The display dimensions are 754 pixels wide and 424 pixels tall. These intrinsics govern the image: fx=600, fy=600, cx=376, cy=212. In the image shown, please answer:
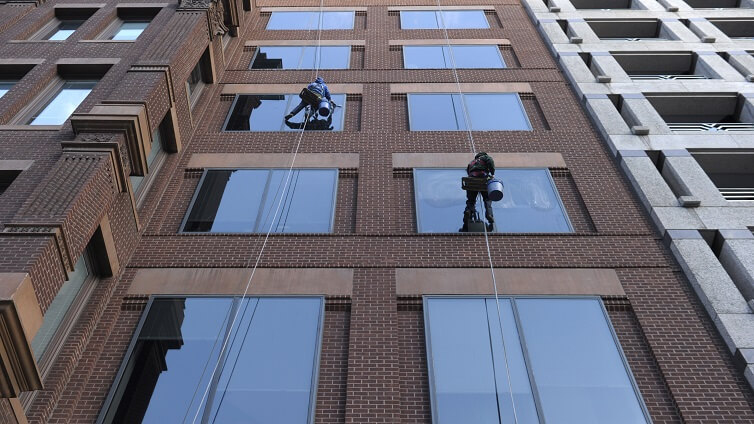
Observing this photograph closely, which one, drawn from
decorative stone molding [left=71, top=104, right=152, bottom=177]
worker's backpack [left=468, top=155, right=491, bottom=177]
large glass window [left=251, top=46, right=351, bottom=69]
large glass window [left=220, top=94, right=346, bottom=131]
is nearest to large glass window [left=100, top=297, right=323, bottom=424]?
decorative stone molding [left=71, top=104, right=152, bottom=177]

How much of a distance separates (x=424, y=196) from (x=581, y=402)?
5.58m

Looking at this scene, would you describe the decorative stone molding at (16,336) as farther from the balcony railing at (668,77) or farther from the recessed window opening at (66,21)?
the balcony railing at (668,77)

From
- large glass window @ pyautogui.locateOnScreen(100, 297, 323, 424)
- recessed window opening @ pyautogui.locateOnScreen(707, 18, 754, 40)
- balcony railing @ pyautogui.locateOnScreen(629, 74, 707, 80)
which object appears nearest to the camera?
large glass window @ pyautogui.locateOnScreen(100, 297, 323, 424)

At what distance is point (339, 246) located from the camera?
1196 cm

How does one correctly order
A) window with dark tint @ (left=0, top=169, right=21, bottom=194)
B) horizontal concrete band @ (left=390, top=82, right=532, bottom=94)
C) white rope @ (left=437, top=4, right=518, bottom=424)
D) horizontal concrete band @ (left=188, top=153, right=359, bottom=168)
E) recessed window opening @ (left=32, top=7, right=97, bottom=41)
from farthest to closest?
recessed window opening @ (left=32, top=7, right=97, bottom=41) → horizontal concrete band @ (left=390, top=82, right=532, bottom=94) → horizontal concrete band @ (left=188, top=153, right=359, bottom=168) → window with dark tint @ (left=0, top=169, right=21, bottom=194) → white rope @ (left=437, top=4, right=518, bottom=424)

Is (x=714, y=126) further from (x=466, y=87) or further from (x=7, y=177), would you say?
(x=7, y=177)

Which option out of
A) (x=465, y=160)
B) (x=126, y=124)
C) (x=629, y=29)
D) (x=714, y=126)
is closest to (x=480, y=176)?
(x=465, y=160)

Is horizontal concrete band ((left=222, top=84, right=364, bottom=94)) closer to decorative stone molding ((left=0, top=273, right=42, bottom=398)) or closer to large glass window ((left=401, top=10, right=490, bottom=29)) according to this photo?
large glass window ((left=401, top=10, right=490, bottom=29))

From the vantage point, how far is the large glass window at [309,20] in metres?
21.2

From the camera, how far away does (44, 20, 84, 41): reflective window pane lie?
17.4 metres

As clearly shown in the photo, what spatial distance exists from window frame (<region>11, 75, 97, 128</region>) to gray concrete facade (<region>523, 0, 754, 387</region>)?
41.8ft

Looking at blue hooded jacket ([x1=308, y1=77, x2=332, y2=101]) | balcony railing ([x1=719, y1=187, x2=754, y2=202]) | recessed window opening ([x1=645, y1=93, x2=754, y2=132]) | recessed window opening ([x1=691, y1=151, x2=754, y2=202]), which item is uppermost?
recessed window opening ([x1=645, y1=93, x2=754, y2=132])

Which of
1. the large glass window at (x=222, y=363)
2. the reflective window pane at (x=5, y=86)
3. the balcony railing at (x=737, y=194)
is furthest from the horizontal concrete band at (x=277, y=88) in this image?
the balcony railing at (x=737, y=194)

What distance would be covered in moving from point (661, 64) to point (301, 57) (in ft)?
37.5
